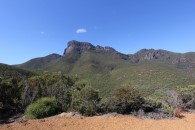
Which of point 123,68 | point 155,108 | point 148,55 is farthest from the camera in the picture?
point 148,55

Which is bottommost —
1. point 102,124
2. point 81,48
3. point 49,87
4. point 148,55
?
point 102,124

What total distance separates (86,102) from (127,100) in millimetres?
2400

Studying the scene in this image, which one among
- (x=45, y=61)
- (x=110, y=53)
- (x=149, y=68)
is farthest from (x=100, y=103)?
(x=45, y=61)

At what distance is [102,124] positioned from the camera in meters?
12.8

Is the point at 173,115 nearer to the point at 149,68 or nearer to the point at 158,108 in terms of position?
the point at 158,108

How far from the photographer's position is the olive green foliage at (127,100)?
1580 cm

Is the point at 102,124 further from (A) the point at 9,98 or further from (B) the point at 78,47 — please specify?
(B) the point at 78,47

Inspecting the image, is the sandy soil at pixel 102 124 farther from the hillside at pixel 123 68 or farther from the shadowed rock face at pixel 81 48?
the shadowed rock face at pixel 81 48

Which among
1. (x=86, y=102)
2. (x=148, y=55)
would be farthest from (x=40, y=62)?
(x=86, y=102)

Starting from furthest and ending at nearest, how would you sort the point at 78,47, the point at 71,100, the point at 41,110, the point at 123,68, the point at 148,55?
1. the point at 148,55
2. the point at 78,47
3. the point at 123,68
4. the point at 71,100
5. the point at 41,110

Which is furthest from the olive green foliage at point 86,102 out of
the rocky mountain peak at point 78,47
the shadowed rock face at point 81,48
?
the rocky mountain peak at point 78,47

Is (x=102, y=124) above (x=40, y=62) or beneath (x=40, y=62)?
beneath

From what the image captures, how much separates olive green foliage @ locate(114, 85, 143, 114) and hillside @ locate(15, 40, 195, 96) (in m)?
4.66

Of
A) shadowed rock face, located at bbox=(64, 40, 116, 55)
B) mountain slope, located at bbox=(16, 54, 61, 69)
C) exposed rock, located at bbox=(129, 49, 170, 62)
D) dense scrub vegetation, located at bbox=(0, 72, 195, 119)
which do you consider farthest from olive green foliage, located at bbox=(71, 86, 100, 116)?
exposed rock, located at bbox=(129, 49, 170, 62)
